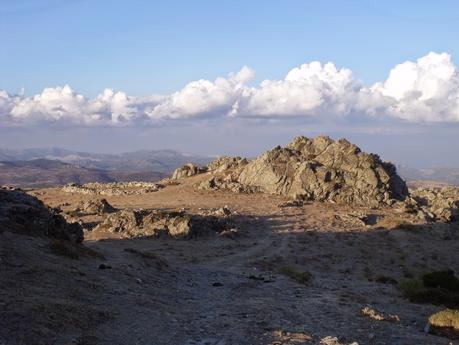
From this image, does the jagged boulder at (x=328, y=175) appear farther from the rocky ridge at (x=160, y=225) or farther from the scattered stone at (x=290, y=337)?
the scattered stone at (x=290, y=337)

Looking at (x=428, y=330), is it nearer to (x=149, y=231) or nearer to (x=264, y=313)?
(x=264, y=313)

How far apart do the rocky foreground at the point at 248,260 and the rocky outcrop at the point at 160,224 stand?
0.12m

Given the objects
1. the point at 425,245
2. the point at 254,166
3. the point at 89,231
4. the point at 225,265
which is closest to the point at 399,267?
the point at 425,245

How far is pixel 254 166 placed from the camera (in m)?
64.8

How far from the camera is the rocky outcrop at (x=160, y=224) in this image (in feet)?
134

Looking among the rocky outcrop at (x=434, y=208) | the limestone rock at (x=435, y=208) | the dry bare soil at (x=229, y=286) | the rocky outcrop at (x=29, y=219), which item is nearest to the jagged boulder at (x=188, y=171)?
the dry bare soil at (x=229, y=286)

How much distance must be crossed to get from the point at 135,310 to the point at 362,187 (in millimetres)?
44270

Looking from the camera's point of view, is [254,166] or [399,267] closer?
[399,267]

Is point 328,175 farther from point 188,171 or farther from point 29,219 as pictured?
point 29,219

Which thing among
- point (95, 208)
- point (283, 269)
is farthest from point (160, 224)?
point (283, 269)

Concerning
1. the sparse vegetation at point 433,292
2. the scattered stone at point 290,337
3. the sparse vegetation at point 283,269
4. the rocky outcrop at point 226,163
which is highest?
the rocky outcrop at point 226,163

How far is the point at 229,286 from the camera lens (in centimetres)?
2484

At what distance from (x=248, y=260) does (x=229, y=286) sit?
9558 millimetres

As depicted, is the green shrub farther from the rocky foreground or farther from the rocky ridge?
the rocky ridge
